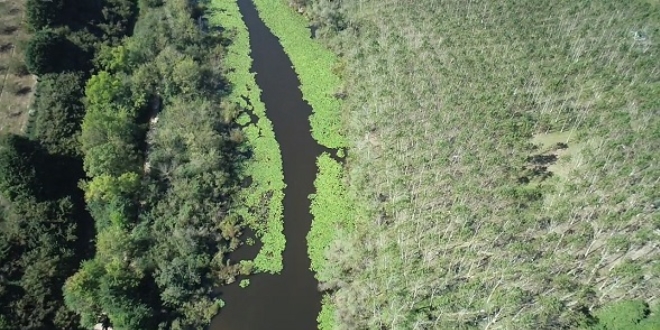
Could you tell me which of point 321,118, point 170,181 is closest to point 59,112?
point 170,181

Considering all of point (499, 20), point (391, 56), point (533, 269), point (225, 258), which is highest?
point (499, 20)

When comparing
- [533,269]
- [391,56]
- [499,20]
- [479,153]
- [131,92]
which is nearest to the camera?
[533,269]

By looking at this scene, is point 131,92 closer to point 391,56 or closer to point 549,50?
Answer: point 391,56

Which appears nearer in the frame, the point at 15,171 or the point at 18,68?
the point at 15,171

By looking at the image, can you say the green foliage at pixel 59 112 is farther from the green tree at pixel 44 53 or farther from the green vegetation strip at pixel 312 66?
the green vegetation strip at pixel 312 66

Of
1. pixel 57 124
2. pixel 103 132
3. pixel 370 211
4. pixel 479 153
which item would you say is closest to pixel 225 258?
pixel 370 211

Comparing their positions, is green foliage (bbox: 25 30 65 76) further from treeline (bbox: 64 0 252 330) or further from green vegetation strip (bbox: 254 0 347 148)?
green vegetation strip (bbox: 254 0 347 148)

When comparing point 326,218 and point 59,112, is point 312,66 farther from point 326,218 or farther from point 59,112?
point 59,112
